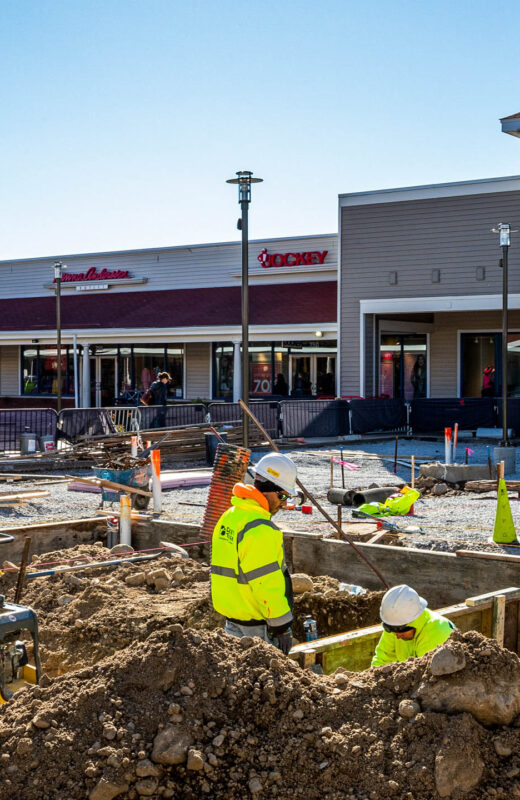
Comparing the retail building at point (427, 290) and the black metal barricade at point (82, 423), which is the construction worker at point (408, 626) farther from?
the retail building at point (427, 290)

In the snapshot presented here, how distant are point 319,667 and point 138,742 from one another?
5.46 feet

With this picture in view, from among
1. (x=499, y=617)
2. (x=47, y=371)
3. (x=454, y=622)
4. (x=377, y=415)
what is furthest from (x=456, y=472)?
(x=47, y=371)

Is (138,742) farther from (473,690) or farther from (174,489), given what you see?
(174,489)

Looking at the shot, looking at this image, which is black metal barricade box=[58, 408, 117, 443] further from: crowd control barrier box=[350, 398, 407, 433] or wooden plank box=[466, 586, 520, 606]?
wooden plank box=[466, 586, 520, 606]

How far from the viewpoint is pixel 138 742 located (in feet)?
13.9

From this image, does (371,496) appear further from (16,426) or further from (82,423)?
(16,426)

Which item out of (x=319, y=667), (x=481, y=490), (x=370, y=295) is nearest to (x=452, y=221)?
(x=370, y=295)

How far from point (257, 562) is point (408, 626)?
103cm

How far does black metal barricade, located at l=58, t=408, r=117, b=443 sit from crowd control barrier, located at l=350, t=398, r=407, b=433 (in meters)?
7.60

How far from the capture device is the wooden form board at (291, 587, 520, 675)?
18.7ft

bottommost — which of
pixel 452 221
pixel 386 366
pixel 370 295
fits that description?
pixel 386 366

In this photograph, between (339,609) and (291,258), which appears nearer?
(339,609)

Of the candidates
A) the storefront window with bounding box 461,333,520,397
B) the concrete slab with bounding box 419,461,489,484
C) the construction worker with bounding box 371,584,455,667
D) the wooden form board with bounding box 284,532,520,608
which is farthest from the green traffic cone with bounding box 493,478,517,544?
the storefront window with bounding box 461,333,520,397

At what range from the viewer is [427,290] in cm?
2805
